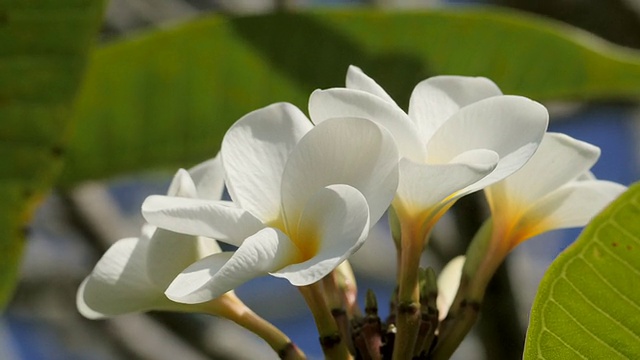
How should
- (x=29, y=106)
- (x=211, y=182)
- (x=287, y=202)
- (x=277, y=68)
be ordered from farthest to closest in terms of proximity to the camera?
(x=277, y=68)
(x=29, y=106)
(x=211, y=182)
(x=287, y=202)

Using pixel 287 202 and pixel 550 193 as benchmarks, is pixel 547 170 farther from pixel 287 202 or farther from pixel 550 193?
pixel 287 202

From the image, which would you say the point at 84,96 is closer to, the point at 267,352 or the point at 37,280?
the point at 267,352

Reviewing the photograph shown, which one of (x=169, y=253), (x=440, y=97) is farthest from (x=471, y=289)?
(x=169, y=253)

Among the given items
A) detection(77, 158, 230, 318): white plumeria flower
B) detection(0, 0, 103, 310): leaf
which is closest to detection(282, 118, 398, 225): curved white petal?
detection(77, 158, 230, 318): white plumeria flower

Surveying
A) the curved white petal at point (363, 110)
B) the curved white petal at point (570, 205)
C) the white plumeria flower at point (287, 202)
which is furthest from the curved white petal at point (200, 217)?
the curved white petal at point (570, 205)

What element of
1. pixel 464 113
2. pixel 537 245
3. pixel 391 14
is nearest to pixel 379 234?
pixel 537 245

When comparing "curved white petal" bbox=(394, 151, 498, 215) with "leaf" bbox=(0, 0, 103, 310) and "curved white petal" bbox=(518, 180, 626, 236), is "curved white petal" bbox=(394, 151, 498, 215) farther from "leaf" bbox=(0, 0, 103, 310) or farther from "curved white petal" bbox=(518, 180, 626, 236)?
"leaf" bbox=(0, 0, 103, 310)
